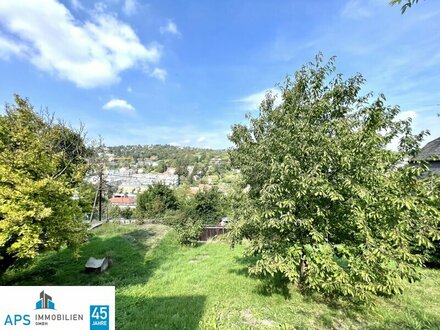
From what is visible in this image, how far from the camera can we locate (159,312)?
207 inches

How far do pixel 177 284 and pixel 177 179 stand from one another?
76405 mm

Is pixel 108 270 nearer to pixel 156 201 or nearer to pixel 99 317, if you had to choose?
pixel 99 317

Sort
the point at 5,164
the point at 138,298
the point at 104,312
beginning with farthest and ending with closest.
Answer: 1. the point at 138,298
2. the point at 5,164
3. the point at 104,312

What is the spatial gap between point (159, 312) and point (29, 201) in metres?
3.50

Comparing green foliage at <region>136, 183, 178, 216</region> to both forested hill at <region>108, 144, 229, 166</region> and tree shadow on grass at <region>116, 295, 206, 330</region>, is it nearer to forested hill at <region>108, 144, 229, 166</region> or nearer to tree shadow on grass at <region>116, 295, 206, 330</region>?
tree shadow on grass at <region>116, 295, 206, 330</region>

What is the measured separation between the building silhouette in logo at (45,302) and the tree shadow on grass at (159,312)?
284cm

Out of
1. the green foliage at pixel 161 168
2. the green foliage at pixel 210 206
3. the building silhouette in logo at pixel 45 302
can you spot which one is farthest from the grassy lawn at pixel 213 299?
the green foliage at pixel 161 168

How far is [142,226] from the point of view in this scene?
54.8 ft

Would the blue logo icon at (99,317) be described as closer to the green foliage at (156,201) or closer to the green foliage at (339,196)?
the green foliage at (339,196)

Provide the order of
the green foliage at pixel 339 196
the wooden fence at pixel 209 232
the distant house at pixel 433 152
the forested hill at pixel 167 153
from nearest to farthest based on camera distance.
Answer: the green foliage at pixel 339 196 → the distant house at pixel 433 152 → the wooden fence at pixel 209 232 → the forested hill at pixel 167 153

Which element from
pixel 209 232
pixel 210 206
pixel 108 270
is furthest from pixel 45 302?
pixel 210 206

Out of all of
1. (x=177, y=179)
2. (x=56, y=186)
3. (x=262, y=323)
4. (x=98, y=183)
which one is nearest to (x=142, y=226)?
(x=98, y=183)

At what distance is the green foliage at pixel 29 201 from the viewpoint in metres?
5.10

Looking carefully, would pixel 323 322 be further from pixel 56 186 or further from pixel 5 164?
pixel 5 164
